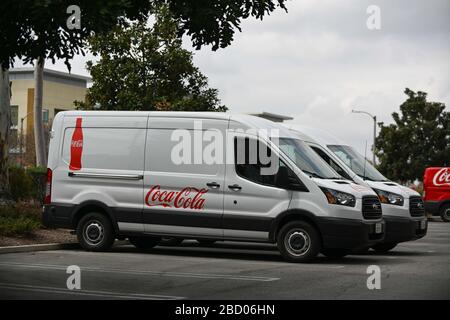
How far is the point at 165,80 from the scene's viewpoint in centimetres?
2986

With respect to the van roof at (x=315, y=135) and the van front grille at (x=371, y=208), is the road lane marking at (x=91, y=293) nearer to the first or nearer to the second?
the van front grille at (x=371, y=208)

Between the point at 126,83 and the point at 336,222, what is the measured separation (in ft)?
56.6

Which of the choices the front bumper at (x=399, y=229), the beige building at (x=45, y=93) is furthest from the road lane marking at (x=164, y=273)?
the beige building at (x=45, y=93)

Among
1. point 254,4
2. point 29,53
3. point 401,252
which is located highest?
point 254,4

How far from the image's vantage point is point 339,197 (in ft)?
46.3

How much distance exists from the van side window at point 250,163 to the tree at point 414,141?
4241 centimetres

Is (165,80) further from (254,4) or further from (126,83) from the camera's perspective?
(254,4)

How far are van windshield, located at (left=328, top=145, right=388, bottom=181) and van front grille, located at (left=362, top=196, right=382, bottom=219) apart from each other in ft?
7.86

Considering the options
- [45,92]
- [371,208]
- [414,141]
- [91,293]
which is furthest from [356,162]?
[45,92]

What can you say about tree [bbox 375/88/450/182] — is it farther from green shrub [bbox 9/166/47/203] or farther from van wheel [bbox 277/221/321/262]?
van wheel [bbox 277/221/321/262]

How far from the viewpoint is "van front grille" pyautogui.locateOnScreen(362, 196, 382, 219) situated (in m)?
14.3

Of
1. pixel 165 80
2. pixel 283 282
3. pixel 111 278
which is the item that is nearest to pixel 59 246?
pixel 111 278
